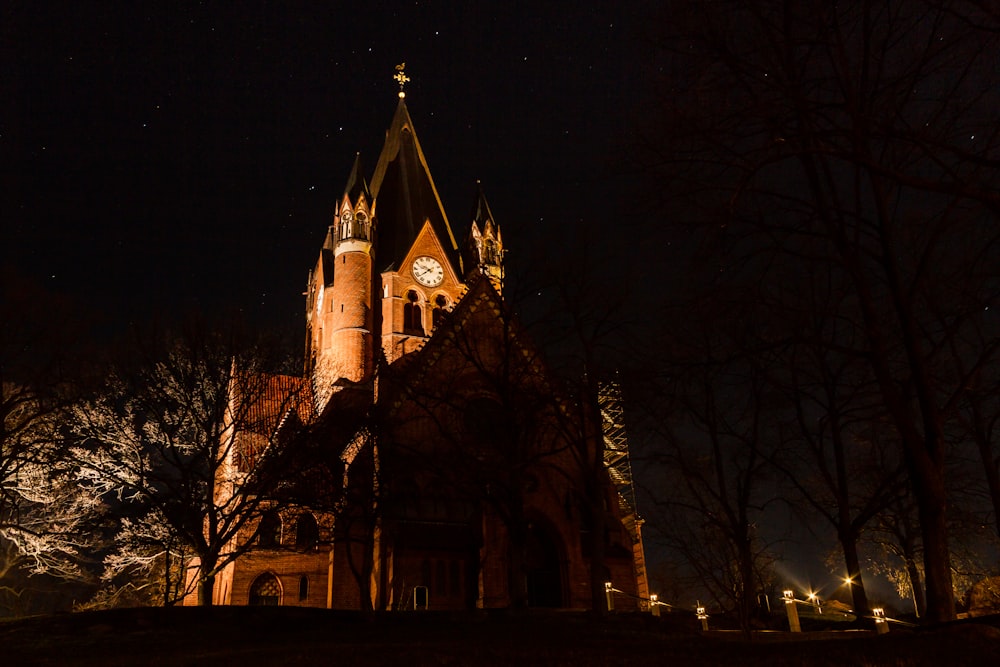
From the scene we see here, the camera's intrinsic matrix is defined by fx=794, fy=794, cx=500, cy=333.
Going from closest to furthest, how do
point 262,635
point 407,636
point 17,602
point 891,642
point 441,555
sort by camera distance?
point 891,642 < point 407,636 < point 262,635 < point 441,555 < point 17,602

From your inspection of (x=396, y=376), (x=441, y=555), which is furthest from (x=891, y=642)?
(x=441, y=555)

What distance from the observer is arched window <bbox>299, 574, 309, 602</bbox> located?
32.0 meters

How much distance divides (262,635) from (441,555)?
13.1m

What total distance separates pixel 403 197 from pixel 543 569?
27762 millimetres

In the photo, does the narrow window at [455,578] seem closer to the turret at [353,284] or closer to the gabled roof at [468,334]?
the gabled roof at [468,334]

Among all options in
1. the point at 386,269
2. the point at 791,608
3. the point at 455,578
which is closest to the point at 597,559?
the point at 791,608

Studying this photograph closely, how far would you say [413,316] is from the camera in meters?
45.3

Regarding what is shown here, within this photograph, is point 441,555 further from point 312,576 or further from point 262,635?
point 262,635

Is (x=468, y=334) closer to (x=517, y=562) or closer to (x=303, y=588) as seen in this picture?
(x=517, y=562)

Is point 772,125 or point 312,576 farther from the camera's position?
point 312,576

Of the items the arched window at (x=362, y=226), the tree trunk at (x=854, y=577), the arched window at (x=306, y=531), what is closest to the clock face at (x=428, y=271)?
the arched window at (x=362, y=226)

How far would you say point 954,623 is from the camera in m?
9.38

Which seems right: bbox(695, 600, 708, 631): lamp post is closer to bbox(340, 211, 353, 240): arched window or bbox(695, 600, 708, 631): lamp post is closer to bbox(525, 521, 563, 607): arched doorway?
bbox(525, 521, 563, 607): arched doorway

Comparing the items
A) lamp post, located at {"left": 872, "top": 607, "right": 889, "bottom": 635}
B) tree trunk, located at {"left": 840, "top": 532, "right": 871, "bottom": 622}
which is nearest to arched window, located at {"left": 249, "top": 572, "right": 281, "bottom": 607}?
tree trunk, located at {"left": 840, "top": 532, "right": 871, "bottom": 622}
